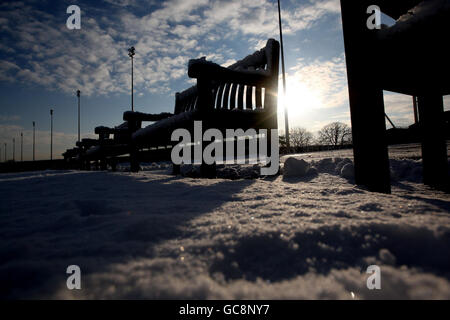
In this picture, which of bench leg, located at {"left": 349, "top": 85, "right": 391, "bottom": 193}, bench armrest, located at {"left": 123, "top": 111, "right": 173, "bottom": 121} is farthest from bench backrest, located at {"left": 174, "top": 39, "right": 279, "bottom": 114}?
bench leg, located at {"left": 349, "top": 85, "right": 391, "bottom": 193}

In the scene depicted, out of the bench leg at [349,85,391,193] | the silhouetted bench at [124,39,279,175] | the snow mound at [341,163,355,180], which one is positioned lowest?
the snow mound at [341,163,355,180]

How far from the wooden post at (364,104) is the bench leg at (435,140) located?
0.73m

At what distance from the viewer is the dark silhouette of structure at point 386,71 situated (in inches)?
42.1

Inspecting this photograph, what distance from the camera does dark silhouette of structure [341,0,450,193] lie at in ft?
3.51

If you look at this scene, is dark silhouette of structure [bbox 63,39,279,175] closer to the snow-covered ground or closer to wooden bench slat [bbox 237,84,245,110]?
wooden bench slat [bbox 237,84,245,110]

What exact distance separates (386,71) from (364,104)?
23 cm

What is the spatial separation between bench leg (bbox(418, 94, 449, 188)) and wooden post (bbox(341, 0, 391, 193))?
0.73 metres

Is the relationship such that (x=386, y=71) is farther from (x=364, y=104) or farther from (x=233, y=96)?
(x=233, y=96)

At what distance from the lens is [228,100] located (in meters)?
3.04

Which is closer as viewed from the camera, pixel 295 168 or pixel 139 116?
pixel 295 168

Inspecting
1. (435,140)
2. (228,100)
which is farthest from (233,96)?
(435,140)

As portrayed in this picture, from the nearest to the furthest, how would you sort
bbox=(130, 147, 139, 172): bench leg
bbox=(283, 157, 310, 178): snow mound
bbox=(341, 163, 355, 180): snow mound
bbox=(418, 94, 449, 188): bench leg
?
1. bbox=(418, 94, 449, 188): bench leg
2. bbox=(341, 163, 355, 180): snow mound
3. bbox=(283, 157, 310, 178): snow mound
4. bbox=(130, 147, 139, 172): bench leg

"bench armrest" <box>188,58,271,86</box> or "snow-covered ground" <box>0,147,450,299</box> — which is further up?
"bench armrest" <box>188,58,271,86</box>
